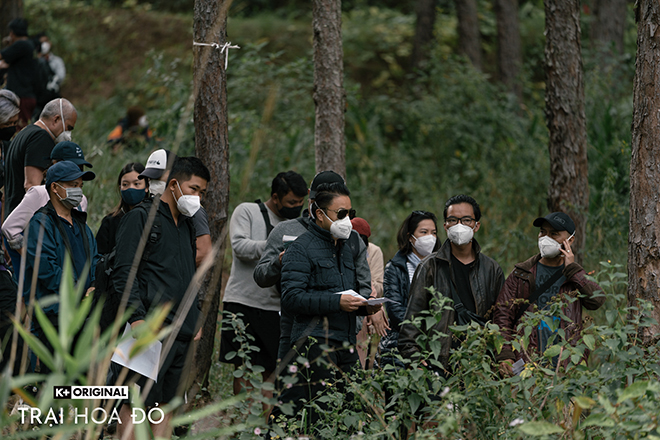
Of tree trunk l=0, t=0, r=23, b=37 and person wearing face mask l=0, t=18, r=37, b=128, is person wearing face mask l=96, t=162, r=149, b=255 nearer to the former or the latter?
person wearing face mask l=0, t=18, r=37, b=128

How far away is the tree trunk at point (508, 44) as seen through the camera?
14852mm

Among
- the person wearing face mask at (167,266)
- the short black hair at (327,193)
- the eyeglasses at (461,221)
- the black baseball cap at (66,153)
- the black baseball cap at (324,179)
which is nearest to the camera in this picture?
the person wearing face mask at (167,266)

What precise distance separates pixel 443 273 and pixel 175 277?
1.74 metres

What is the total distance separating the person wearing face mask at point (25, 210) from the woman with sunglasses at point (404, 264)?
2.25m

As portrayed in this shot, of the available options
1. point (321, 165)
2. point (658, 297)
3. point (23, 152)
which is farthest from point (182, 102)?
point (658, 297)

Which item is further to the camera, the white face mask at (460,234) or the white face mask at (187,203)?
the white face mask at (460,234)

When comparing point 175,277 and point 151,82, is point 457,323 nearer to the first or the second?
point 175,277

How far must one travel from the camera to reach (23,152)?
5.54 m

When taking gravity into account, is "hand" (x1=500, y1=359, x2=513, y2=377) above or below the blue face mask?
below

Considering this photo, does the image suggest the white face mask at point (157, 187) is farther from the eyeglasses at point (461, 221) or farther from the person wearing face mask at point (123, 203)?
the eyeglasses at point (461, 221)

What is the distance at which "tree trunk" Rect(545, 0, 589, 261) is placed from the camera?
283 inches

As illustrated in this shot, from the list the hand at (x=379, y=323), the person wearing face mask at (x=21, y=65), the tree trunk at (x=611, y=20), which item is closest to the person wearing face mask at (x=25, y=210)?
the hand at (x=379, y=323)

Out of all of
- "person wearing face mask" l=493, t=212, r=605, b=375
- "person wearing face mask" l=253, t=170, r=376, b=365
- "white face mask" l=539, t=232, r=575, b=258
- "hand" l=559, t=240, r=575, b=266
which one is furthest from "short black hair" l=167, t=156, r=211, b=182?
"hand" l=559, t=240, r=575, b=266

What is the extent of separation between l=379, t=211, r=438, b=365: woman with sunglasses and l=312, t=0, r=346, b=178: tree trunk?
158cm
